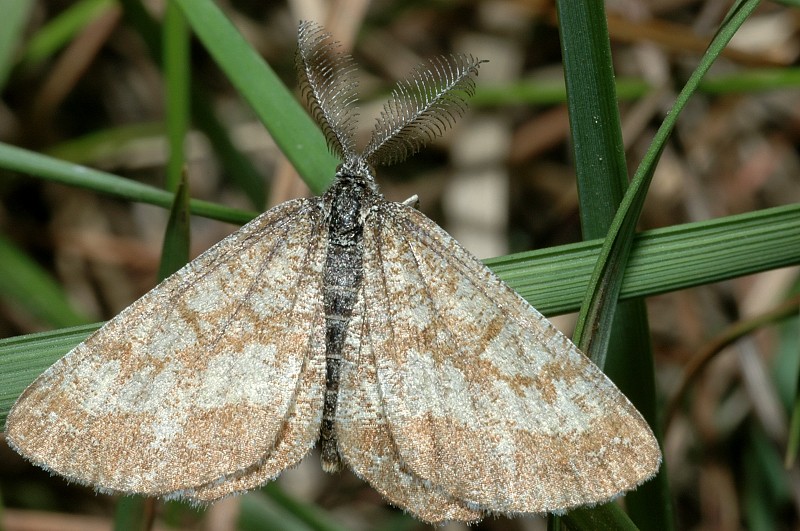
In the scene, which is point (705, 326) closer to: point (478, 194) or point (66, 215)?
point (478, 194)

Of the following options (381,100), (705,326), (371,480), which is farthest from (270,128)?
(705,326)

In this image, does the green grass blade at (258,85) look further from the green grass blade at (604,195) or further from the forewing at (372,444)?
the green grass blade at (604,195)

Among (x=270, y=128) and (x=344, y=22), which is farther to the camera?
(x=344, y=22)

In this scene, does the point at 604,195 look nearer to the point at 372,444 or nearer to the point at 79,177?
the point at 372,444

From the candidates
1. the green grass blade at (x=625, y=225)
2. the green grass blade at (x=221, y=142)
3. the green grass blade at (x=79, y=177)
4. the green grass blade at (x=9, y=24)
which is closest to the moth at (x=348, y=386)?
the green grass blade at (x=625, y=225)

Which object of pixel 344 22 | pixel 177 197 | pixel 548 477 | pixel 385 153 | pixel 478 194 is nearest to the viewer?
pixel 548 477

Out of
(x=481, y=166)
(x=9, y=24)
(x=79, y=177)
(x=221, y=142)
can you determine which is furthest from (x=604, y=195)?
(x=9, y=24)

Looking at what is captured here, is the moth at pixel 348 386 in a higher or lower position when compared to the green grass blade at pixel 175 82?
lower
